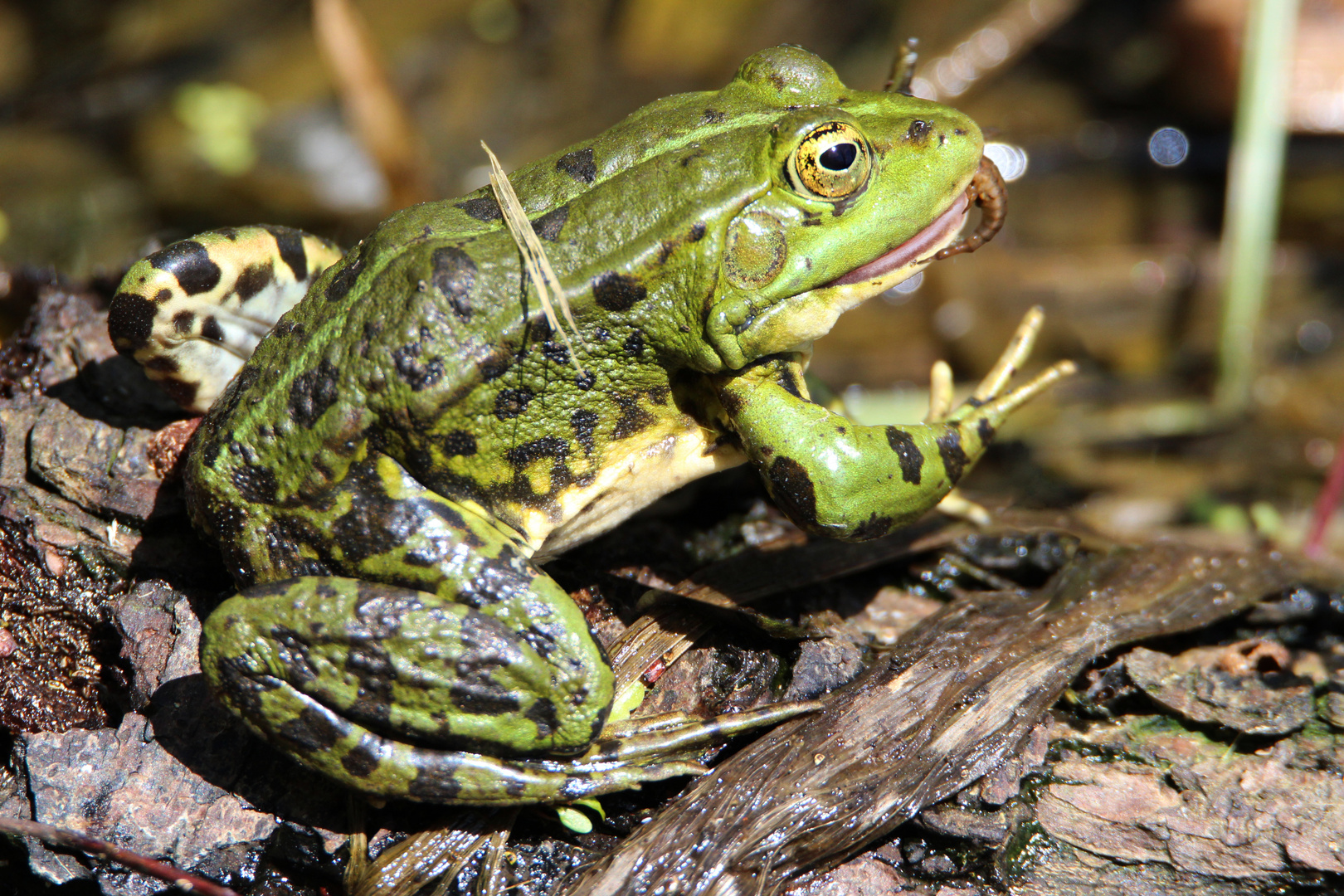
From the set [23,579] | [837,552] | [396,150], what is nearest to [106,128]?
[396,150]

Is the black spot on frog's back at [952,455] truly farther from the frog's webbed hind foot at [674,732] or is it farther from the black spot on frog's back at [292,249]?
the black spot on frog's back at [292,249]

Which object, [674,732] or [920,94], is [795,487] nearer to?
[674,732]

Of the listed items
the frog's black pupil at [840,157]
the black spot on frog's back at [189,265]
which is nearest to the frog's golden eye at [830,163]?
the frog's black pupil at [840,157]

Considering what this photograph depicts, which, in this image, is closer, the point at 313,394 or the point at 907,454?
the point at 313,394

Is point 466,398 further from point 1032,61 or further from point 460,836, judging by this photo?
point 1032,61

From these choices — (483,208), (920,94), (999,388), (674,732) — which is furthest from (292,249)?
(920,94)

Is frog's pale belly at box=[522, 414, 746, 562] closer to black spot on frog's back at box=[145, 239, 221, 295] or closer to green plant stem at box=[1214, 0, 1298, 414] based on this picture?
black spot on frog's back at box=[145, 239, 221, 295]
